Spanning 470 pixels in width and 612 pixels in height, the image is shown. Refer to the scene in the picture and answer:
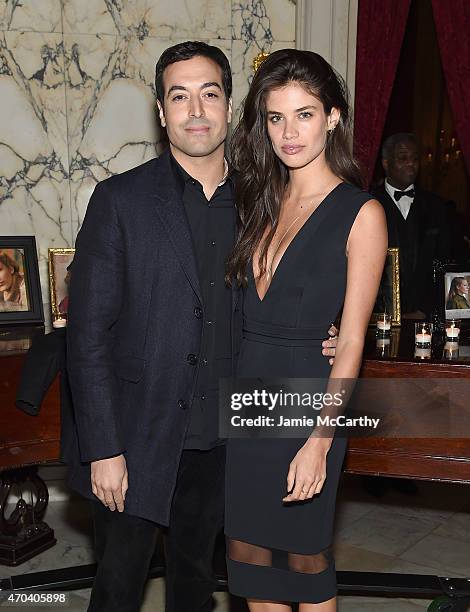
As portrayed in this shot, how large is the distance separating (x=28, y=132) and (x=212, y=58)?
207 cm

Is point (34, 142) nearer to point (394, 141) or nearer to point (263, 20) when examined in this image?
point (263, 20)

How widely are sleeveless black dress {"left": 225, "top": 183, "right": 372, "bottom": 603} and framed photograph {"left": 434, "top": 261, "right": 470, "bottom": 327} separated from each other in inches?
57.8

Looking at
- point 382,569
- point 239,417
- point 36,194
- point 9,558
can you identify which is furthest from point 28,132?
point 382,569

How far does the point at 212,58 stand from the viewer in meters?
2.45

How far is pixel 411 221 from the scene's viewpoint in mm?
4570

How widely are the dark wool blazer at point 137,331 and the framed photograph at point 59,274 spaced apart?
152 centimetres

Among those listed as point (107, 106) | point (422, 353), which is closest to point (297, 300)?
point (422, 353)

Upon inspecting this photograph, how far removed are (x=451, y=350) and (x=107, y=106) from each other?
2.17 m

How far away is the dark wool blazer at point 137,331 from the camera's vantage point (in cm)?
233

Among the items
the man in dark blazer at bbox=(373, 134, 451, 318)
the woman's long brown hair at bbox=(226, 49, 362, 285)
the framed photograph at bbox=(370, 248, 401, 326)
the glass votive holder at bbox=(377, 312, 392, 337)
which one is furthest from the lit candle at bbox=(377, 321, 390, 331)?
the woman's long brown hair at bbox=(226, 49, 362, 285)

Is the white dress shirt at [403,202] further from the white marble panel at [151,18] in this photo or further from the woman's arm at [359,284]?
the woman's arm at [359,284]

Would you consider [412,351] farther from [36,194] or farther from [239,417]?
[36,194]

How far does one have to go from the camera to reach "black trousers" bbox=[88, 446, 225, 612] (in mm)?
2443

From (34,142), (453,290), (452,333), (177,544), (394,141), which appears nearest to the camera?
(177,544)
